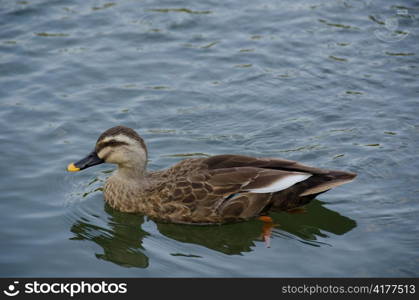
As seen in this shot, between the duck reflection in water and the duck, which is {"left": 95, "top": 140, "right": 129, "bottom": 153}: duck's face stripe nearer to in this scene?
the duck

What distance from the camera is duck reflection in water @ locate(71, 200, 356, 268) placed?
8469 millimetres

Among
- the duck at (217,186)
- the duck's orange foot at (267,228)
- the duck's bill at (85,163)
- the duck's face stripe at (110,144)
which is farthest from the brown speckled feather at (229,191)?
the duck's bill at (85,163)

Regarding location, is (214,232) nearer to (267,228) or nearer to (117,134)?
(267,228)

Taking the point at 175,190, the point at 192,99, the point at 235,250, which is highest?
the point at 192,99

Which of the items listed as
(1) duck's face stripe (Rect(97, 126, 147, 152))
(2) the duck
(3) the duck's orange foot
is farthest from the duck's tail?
(1) duck's face stripe (Rect(97, 126, 147, 152))

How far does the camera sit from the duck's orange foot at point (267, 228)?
857cm

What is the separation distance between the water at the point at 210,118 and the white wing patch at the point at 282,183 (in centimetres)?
53

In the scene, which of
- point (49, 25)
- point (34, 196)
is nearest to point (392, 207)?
point (34, 196)

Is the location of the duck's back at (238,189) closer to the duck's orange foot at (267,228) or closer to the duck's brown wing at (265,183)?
the duck's brown wing at (265,183)

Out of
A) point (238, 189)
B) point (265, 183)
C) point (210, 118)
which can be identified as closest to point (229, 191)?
point (238, 189)

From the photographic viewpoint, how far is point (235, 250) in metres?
8.41

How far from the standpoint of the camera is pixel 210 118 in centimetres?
1133

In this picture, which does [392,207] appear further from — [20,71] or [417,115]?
[20,71]

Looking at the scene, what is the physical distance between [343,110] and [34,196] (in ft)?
17.3
